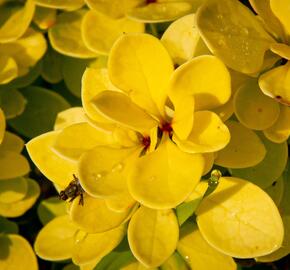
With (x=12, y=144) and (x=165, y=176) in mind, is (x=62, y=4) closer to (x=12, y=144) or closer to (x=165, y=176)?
(x=12, y=144)

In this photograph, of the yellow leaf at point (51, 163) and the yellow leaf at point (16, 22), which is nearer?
the yellow leaf at point (51, 163)

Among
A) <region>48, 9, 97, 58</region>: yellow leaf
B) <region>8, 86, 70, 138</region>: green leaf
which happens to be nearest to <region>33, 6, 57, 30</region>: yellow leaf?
<region>48, 9, 97, 58</region>: yellow leaf

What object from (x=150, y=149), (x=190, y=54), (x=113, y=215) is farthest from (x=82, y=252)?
(x=190, y=54)

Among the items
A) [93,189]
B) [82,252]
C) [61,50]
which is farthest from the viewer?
[61,50]

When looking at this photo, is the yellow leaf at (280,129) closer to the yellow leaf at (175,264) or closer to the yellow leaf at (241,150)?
the yellow leaf at (241,150)

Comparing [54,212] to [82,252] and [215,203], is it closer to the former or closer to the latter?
[82,252]

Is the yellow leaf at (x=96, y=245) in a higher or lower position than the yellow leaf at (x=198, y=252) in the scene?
higher

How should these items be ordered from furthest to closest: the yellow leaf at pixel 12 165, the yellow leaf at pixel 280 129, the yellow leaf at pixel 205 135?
the yellow leaf at pixel 12 165 → the yellow leaf at pixel 280 129 → the yellow leaf at pixel 205 135

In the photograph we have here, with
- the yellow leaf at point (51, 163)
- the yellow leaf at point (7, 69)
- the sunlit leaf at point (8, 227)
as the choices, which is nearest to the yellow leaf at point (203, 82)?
the yellow leaf at point (51, 163)
